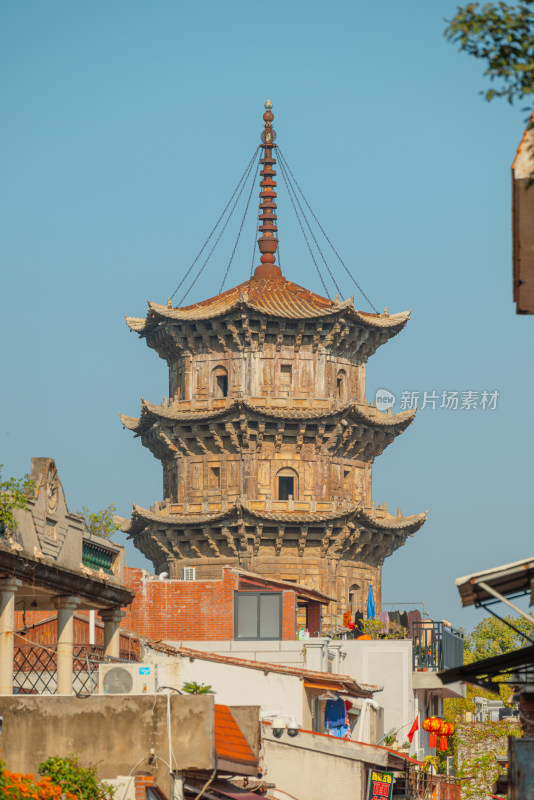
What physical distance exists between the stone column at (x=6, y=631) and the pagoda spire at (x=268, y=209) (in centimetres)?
5578

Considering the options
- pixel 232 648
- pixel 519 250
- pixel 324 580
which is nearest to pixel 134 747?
pixel 519 250

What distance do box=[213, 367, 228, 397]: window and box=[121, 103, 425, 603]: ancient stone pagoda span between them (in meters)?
0.05

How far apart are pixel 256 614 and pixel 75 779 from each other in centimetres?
2941

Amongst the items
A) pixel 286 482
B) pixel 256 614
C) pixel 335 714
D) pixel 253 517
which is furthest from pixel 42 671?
pixel 286 482

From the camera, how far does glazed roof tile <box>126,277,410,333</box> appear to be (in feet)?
266

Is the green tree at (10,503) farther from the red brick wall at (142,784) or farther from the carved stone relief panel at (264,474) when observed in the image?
the carved stone relief panel at (264,474)

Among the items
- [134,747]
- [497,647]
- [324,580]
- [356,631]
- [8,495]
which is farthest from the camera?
[497,647]

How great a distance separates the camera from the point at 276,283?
85562 mm

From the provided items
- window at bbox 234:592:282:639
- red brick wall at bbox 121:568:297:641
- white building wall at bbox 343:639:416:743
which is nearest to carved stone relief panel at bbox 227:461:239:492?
white building wall at bbox 343:639:416:743

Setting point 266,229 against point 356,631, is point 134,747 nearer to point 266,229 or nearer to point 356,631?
point 356,631

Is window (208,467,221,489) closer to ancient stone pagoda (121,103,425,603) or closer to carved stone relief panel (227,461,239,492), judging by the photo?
ancient stone pagoda (121,103,425,603)

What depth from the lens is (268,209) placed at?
89062 mm

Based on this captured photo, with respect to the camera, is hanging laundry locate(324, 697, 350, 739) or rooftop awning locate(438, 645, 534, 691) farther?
hanging laundry locate(324, 697, 350, 739)

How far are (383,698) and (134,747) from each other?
33.4 m
